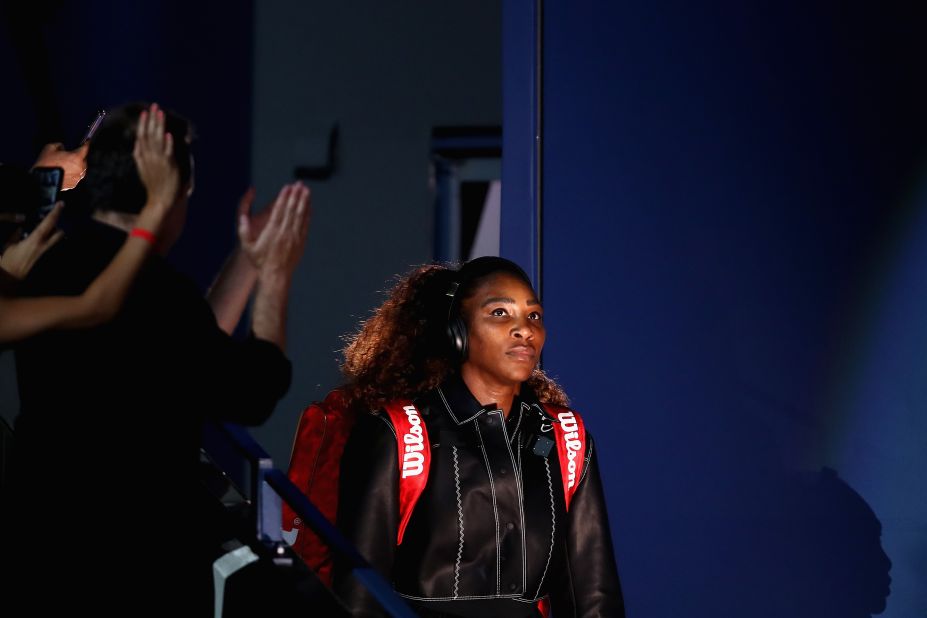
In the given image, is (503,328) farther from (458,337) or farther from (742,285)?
(742,285)

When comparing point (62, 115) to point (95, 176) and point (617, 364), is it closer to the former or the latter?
point (617, 364)

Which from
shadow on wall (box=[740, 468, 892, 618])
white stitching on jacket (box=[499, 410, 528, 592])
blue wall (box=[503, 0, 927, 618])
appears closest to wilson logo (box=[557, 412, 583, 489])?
white stitching on jacket (box=[499, 410, 528, 592])

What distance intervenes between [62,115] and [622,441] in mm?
2927

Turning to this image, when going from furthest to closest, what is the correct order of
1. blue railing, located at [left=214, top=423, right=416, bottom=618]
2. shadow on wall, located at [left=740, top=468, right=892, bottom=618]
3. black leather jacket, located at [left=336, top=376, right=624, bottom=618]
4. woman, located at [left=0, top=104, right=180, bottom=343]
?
shadow on wall, located at [left=740, top=468, right=892, bottom=618] → black leather jacket, located at [left=336, top=376, right=624, bottom=618] → blue railing, located at [left=214, top=423, right=416, bottom=618] → woman, located at [left=0, top=104, right=180, bottom=343]

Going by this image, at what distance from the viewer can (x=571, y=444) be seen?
105 inches

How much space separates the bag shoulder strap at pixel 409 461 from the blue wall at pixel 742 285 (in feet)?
3.88

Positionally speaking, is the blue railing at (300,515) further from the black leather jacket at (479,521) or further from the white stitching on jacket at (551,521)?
the white stitching on jacket at (551,521)

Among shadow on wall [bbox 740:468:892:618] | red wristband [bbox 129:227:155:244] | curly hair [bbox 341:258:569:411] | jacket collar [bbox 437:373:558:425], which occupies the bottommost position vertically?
shadow on wall [bbox 740:468:892:618]

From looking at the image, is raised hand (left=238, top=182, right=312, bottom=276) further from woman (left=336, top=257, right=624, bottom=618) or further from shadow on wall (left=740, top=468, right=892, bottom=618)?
shadow on wall (left=740, top=468, right=892, bottom=618)

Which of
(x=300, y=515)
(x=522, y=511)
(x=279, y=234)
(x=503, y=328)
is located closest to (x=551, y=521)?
(x=522, y=511)

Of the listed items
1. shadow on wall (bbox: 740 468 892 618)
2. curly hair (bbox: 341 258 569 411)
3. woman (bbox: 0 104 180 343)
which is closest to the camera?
woman (bbox: 0 104 180 343)

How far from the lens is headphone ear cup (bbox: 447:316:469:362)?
8.66 feet

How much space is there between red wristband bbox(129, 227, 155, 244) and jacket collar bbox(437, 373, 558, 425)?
108 cm

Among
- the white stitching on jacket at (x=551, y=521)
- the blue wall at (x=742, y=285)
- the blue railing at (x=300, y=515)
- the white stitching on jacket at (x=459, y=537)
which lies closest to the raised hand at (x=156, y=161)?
the blue railing at (x=300, y=515)
